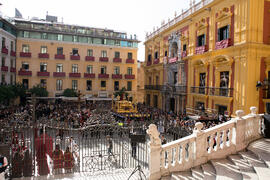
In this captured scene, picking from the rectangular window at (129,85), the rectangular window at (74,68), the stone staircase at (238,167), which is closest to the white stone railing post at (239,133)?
the stone staircase at (238,167)

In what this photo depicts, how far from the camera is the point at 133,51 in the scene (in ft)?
117

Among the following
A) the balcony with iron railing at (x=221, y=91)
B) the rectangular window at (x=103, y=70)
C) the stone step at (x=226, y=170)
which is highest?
the rectangular window at (x=103, y=70)

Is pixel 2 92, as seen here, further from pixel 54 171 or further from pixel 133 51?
pixel 133 51

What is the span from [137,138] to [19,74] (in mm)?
28047

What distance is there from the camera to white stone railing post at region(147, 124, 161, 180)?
19.6ft

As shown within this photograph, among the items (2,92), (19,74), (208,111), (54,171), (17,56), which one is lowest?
(54,171)

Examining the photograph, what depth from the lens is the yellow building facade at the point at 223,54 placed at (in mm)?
14945

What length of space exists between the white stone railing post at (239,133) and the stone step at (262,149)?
27cm

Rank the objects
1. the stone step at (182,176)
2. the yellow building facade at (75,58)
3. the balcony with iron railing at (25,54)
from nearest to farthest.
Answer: the stone step at (182,176) < the balcony with iron railing at (25,54) < the yellow building facade at (75,58)

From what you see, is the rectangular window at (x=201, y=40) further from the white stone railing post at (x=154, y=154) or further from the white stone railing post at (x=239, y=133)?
the white stone railing post at (x=154, y=154)

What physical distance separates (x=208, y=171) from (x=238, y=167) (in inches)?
32.7

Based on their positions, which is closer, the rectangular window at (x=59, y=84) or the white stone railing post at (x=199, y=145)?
the white stone railing post at (x=199, y=145)

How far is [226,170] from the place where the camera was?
18.8 feet

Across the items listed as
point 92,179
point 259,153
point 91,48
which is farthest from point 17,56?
point 259,153
